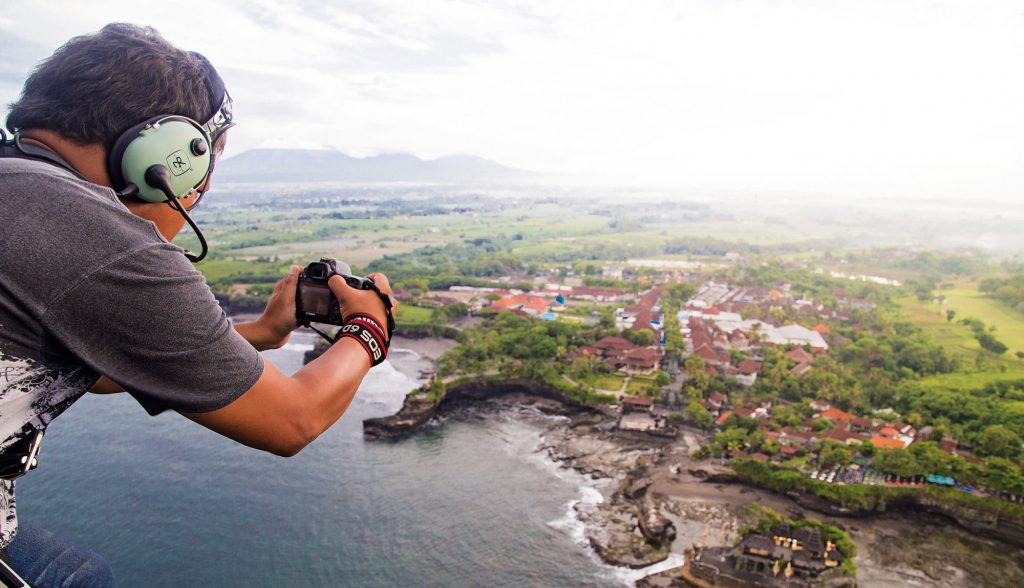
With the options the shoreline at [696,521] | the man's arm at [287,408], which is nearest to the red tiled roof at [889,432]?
the shoreline at [696,521]

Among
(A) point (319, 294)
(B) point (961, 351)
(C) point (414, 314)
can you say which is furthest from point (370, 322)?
(B) point (961, 351)

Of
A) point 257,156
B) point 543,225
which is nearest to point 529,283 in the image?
point 543,225

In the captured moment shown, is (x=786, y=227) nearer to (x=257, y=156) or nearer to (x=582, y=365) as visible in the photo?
(x=582, y=365)

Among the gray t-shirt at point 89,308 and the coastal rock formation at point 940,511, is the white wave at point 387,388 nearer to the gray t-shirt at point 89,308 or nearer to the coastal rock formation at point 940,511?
the coastal rock formation at point 940,511

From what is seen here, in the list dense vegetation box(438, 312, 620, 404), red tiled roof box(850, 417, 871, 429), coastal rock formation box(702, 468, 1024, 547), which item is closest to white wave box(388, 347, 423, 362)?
dense vegetation box(438, 312, 620, 404)

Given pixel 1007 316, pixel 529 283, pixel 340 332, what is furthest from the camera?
pixel 529 283

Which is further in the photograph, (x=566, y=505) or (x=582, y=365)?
(x=582, y=365)

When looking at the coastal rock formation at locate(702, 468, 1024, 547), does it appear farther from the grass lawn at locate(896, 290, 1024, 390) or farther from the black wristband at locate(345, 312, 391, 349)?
the black wristband at locate(345, 312, 391, 349)

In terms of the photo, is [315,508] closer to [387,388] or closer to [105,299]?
[387,388]
